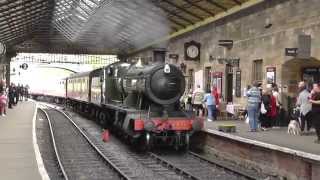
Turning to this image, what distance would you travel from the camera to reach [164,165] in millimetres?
13039

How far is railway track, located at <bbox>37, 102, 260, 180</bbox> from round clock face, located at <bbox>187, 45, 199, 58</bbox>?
30.8ft

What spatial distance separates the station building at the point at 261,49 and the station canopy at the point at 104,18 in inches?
36.6

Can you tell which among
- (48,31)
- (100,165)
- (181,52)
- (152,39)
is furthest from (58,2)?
(100,165)

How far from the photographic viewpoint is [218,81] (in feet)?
81.9

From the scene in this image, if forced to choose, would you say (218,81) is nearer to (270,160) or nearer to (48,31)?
(270,160)

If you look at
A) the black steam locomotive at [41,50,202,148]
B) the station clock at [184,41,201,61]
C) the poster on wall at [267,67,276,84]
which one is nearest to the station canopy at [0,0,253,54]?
the station clock at [184,41,201,61]

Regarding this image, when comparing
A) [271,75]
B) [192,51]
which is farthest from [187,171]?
[192,51]

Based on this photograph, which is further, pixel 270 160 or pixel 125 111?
pixel 125 111

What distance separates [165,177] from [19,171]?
2.97 m

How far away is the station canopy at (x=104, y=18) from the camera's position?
78.7 ft

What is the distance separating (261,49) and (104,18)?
1241 centimetres

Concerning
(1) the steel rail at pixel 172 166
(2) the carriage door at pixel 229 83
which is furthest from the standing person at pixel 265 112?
(2) the carriage door at pixel 229 83

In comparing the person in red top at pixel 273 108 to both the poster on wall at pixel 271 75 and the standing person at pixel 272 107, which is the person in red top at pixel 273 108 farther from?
the poster on wall at pixel 271 75

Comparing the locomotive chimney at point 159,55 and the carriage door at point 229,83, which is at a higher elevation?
the locomotive chimney at point 159,55
